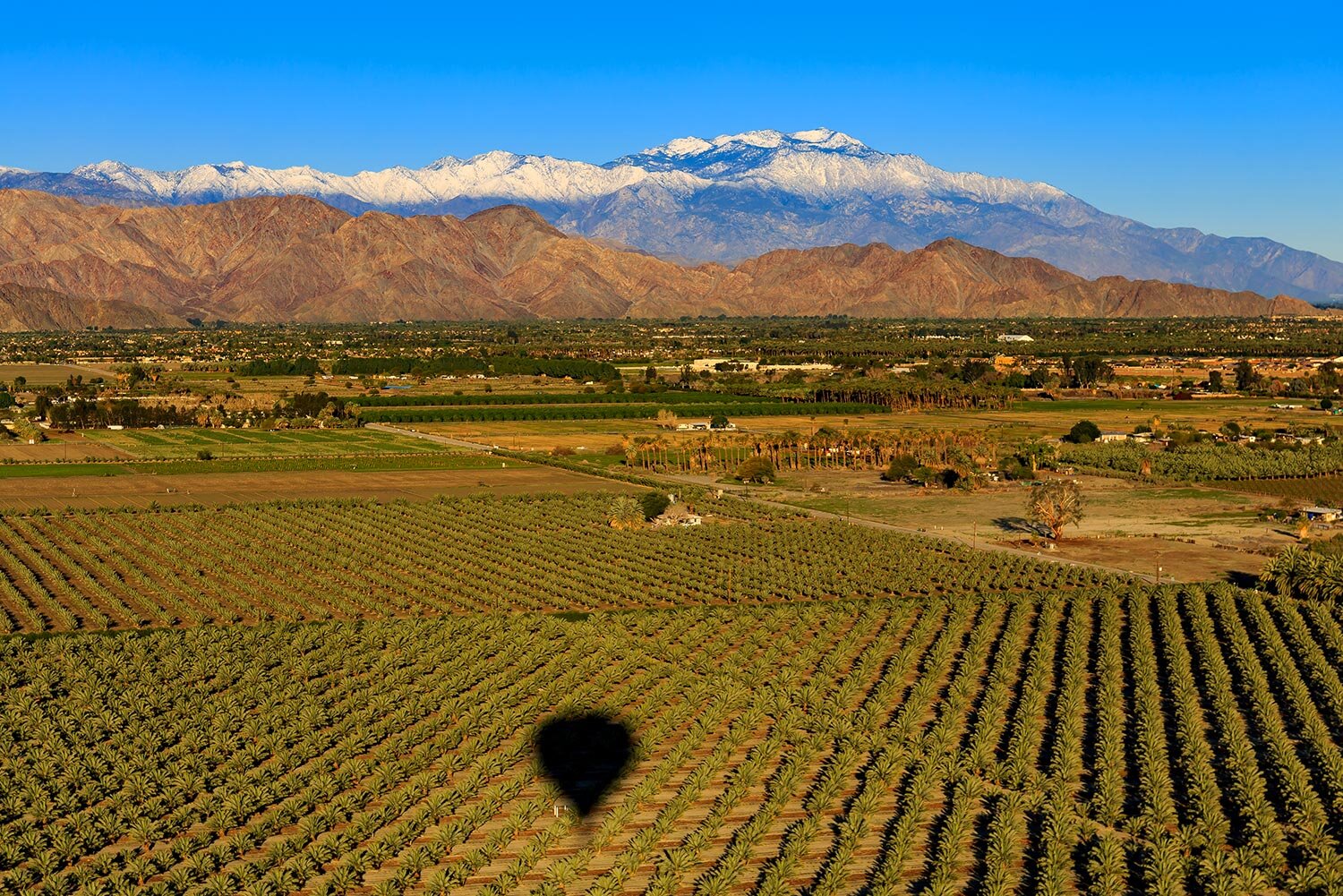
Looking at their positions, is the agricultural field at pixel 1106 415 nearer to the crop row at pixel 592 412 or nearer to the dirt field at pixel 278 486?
the crop row at pixel 592 412

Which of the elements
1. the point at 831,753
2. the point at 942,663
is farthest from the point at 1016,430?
the point at 831,753

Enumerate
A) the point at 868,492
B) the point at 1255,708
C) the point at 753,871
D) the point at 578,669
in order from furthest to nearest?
the point at 868,492
the point at 578,669
the point at 1255,708
the point at 753,871

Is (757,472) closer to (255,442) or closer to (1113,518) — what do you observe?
(1113,518)

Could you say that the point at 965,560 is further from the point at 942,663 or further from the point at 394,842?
the point at 394,842

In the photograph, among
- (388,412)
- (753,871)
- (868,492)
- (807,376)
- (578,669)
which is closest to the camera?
(753,871)

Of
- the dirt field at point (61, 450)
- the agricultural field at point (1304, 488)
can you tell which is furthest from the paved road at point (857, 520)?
the dirt field at point (61, 450)

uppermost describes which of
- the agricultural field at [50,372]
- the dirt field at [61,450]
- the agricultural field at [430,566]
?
the agricultural field at [430,566]
